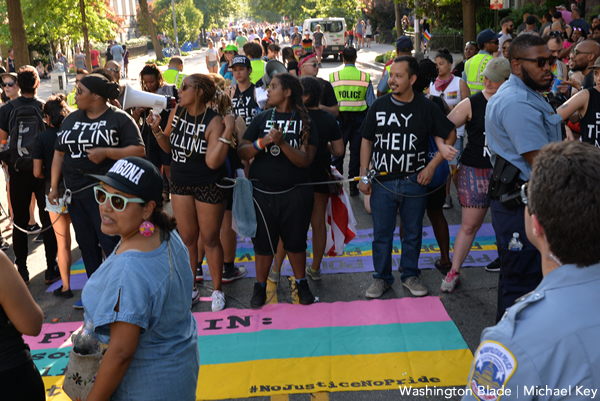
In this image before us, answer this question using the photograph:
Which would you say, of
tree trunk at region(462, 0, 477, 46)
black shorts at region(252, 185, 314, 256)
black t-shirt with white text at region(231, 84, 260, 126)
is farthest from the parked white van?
black shorts at region(252, 185, 314, 256)

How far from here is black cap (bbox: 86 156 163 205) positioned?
92.0 inches

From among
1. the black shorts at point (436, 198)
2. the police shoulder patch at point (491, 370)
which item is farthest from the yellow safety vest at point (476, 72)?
the police shoulder patch at point (491, 370)

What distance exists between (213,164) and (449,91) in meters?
3.86

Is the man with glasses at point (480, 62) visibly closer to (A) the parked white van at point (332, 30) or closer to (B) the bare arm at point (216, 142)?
(B) the bare arm at point (216, 142)

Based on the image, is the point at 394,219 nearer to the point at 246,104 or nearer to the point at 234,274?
the point at 234,274

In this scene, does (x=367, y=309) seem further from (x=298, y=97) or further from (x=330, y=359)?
(x=298, y=97)

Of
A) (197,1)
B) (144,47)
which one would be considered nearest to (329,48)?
(144,47)

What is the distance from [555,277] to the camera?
5.00 ft

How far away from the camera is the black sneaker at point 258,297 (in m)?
4.95

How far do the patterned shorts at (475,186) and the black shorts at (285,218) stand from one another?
4.32 ft

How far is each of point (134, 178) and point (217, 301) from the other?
2.77 m

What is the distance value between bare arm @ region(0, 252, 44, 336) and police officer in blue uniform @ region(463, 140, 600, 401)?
5.85ft

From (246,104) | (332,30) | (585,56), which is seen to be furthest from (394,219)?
(332,30)

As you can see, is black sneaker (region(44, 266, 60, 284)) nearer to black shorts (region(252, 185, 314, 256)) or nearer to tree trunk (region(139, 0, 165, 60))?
black shorts (region(252, 185, 314, 256))
